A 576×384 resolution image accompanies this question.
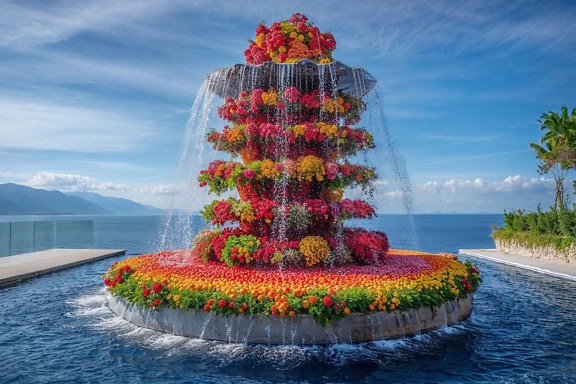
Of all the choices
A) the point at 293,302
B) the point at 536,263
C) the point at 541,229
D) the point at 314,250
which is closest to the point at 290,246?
the point at 314,250

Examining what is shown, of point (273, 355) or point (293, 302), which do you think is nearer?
point (273, 355)

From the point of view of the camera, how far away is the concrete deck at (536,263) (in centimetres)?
2277

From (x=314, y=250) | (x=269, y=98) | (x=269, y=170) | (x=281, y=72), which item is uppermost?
(x=281, y=72)

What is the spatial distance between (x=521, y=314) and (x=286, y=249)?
323 inches

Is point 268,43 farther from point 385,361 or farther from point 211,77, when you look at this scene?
point 385,361

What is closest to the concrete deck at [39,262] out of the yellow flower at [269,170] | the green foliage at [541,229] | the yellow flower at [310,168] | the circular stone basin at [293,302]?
the circular stone basin at [293,302]

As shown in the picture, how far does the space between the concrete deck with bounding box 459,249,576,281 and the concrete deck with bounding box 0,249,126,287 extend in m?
26.1

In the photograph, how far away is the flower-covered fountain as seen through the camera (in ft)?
36.2

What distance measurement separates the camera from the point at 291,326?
35.2 ft

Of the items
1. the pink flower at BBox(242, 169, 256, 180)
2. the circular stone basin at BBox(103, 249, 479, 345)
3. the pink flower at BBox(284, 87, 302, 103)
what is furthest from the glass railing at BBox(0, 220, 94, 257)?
the pink flower at BBox(284, 87, 302, 103)

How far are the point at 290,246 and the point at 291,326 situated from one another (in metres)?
4.21

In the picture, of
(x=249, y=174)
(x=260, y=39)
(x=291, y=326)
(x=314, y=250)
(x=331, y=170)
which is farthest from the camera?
(x=260, y=39)

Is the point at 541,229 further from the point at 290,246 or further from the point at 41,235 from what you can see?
the point at 41,235

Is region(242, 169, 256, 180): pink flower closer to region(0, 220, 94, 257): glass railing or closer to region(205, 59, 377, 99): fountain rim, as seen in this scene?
region(205, 59, 377, 99): fountain rim
